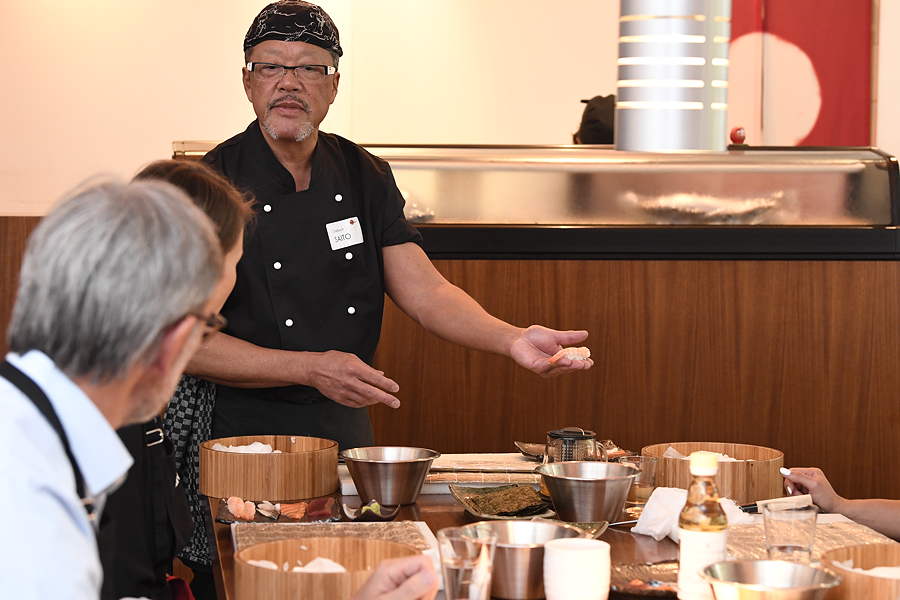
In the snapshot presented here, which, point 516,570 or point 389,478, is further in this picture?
point 389,478

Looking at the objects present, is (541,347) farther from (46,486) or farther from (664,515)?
(46,486)

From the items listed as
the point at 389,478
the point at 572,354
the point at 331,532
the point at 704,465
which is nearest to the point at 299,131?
the point at 572,354

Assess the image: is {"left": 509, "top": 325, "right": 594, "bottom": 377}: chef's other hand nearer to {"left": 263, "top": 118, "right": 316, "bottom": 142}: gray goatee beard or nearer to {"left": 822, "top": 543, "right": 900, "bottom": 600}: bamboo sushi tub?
{"left": 263, "top": 118, "right": 316, "bottom": 142}: gray goatee beard

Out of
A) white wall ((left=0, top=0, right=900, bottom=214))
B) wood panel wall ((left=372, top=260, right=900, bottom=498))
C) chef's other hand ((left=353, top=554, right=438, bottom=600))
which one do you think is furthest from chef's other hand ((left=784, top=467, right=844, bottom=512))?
white wall ((left=0, top=0, right=900, bottom=214))

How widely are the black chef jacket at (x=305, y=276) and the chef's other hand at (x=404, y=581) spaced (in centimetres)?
134

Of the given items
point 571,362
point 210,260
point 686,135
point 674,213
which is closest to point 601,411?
point 674,213

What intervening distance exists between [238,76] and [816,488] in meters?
3.98

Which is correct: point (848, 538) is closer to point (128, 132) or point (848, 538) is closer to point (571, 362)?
point (571, 362)

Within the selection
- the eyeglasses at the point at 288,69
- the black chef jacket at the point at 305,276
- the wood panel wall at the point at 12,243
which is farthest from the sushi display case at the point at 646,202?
the wood panel wall at the point at 12,243

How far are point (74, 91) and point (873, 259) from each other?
3.42 meters

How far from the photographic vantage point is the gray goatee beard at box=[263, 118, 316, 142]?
8.72 feet

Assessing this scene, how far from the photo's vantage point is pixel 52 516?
98 cm

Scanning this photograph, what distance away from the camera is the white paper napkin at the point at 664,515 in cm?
181

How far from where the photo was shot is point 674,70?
10.6ft
